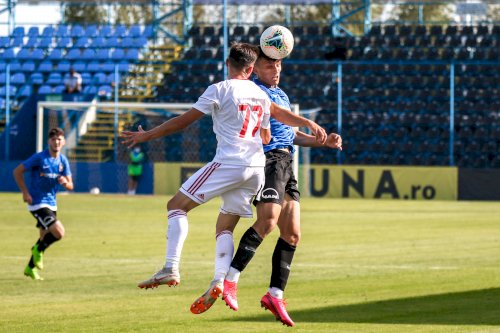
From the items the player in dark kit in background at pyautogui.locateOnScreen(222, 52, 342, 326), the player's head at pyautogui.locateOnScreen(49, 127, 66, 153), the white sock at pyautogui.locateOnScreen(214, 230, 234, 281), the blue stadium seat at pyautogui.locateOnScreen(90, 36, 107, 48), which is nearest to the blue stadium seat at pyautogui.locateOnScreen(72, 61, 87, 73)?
the blue stadium seat at pyautogui.locateOnScreen(90, 36, 107, 48)

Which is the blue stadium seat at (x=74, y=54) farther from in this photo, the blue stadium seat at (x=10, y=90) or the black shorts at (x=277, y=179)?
the black shorts at (x=277, y=179)

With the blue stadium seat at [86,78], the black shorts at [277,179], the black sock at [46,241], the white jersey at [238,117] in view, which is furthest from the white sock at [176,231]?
the blue stadium seat at [86,78]

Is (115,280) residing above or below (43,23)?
below

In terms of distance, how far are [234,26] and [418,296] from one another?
36.2 m

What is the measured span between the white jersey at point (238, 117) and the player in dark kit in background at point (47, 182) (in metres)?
7.13

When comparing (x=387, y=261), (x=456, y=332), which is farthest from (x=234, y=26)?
(x=456, y=332)

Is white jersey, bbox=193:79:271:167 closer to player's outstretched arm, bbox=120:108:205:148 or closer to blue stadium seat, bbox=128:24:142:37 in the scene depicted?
player's outstretched arm, bbox=120:108:205:148

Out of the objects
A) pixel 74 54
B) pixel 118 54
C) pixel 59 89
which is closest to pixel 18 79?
pixel 59 89

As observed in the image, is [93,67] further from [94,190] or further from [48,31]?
[94,190]

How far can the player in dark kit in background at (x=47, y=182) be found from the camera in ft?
55.2

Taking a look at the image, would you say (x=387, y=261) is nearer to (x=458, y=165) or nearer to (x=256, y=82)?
(x=256, y=82)

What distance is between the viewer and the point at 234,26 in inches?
1946

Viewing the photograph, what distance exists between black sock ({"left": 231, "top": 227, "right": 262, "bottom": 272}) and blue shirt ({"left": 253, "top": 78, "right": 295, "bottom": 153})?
0.83m

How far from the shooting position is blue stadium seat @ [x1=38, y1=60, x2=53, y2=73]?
156ft
